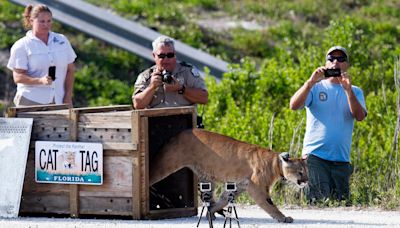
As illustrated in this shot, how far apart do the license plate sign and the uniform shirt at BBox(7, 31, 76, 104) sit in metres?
1.42

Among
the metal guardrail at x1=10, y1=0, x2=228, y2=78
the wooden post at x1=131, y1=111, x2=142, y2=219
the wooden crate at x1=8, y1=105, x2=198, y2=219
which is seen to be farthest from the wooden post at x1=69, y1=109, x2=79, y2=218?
the metal guardrail at x1=10, y1=0, x2=228, y2=78

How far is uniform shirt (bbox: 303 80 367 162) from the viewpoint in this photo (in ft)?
43.0

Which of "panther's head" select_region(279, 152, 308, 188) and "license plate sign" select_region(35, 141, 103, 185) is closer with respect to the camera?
"panther's head" select_region(279, 152, 308, 188)

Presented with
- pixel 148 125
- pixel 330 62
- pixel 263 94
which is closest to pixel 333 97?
pixel 330 62

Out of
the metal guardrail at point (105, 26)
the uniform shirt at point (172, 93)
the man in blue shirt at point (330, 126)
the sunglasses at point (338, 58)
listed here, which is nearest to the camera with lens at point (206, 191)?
the uniform shirt at point (172, 93)

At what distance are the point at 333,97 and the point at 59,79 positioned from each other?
2.73m

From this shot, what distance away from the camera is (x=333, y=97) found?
43.0 ft

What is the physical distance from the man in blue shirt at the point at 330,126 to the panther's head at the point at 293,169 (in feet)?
4.42

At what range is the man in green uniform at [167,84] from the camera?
12.2 meters

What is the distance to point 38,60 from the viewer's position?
13.3 metres

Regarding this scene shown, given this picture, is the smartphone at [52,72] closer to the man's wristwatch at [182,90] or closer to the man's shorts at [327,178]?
the man's wristwatch at [182,90]

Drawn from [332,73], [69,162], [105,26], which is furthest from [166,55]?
[105,26]

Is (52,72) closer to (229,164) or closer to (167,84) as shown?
(167,84)

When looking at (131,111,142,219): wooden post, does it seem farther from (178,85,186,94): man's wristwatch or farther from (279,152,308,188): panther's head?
(279,152,308,188): panther's head
